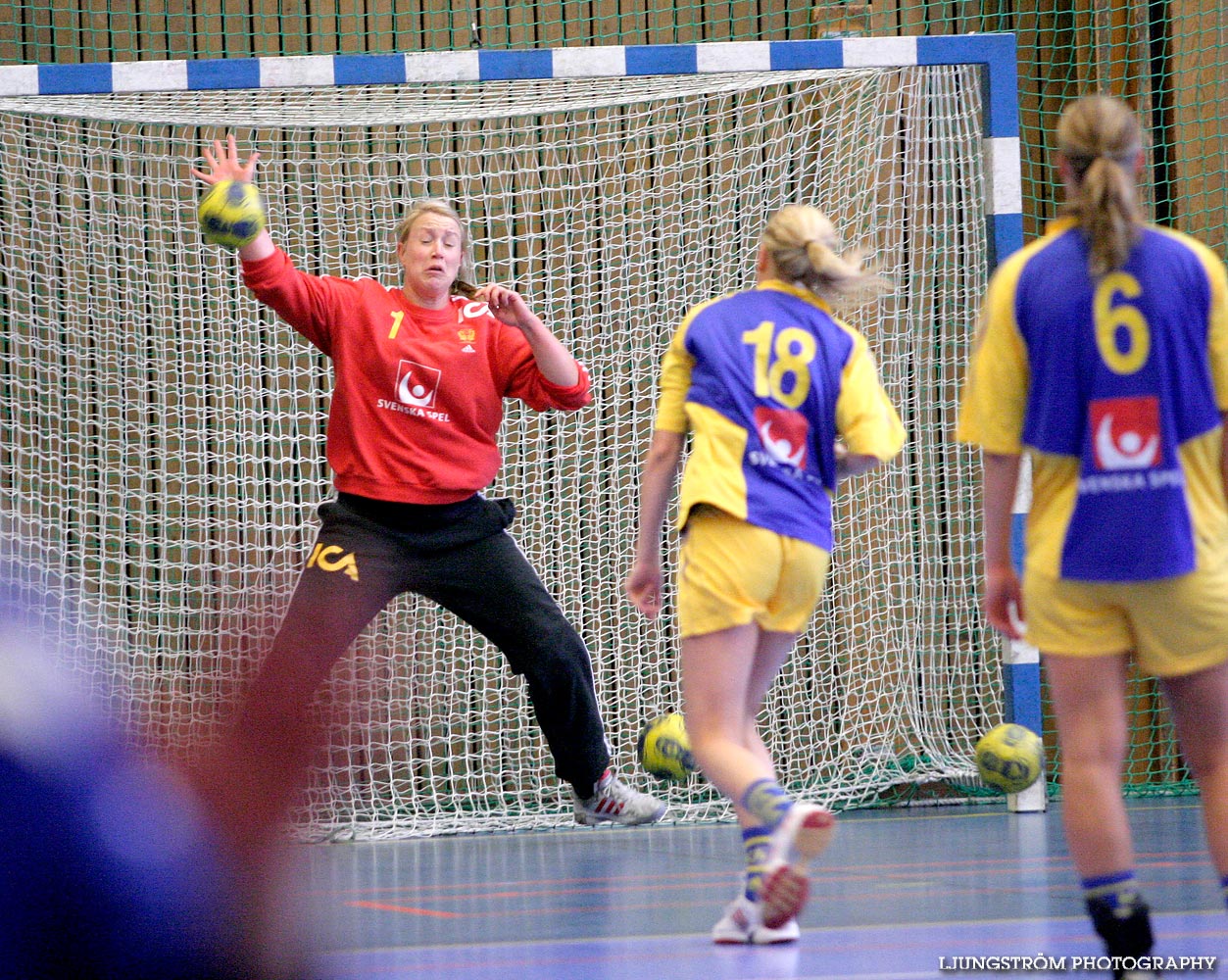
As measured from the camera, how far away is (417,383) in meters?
4.26

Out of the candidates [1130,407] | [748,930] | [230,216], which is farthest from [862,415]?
[230,216]

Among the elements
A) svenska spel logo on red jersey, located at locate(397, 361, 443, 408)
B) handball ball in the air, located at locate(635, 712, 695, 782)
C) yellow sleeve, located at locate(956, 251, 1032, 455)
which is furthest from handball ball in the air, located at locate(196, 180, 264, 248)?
yellow sleeve, located at locate(956, 251, 1032, 455)

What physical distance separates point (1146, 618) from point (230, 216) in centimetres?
277

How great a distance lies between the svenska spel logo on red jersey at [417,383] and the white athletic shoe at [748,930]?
1838mm

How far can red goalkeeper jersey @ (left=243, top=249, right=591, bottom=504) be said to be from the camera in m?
4.18

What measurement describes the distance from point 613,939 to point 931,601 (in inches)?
143

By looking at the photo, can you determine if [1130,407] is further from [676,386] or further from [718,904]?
[718,904]

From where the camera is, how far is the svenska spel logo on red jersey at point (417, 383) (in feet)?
13.9

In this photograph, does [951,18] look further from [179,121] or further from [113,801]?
[113,801]

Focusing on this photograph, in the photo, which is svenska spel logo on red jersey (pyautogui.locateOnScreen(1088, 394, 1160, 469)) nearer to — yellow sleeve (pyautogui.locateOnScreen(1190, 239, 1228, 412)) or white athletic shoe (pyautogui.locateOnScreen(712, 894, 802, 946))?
yellow sleeve (pyautogui.locateOnScreen(1190, 239, 1228, 412))

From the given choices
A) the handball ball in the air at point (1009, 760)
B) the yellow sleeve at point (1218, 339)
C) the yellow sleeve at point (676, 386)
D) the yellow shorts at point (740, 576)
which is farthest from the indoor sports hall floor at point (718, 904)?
the yellow sleeve at point (676, 386)

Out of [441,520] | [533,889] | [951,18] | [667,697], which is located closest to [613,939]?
[533,889]

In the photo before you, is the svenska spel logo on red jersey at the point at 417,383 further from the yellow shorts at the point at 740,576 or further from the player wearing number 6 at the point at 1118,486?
the player wearing number 6 at the point at 1118,486

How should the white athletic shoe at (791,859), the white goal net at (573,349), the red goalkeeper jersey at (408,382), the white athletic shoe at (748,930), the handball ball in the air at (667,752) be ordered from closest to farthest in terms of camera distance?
the white athletic shoe at (791,859)
the white athletic shoe at (748,930)
the red goalkeeper jersey at (408,382)
the handball ball in the air at (667,752)
the white goal net at (573,349)
